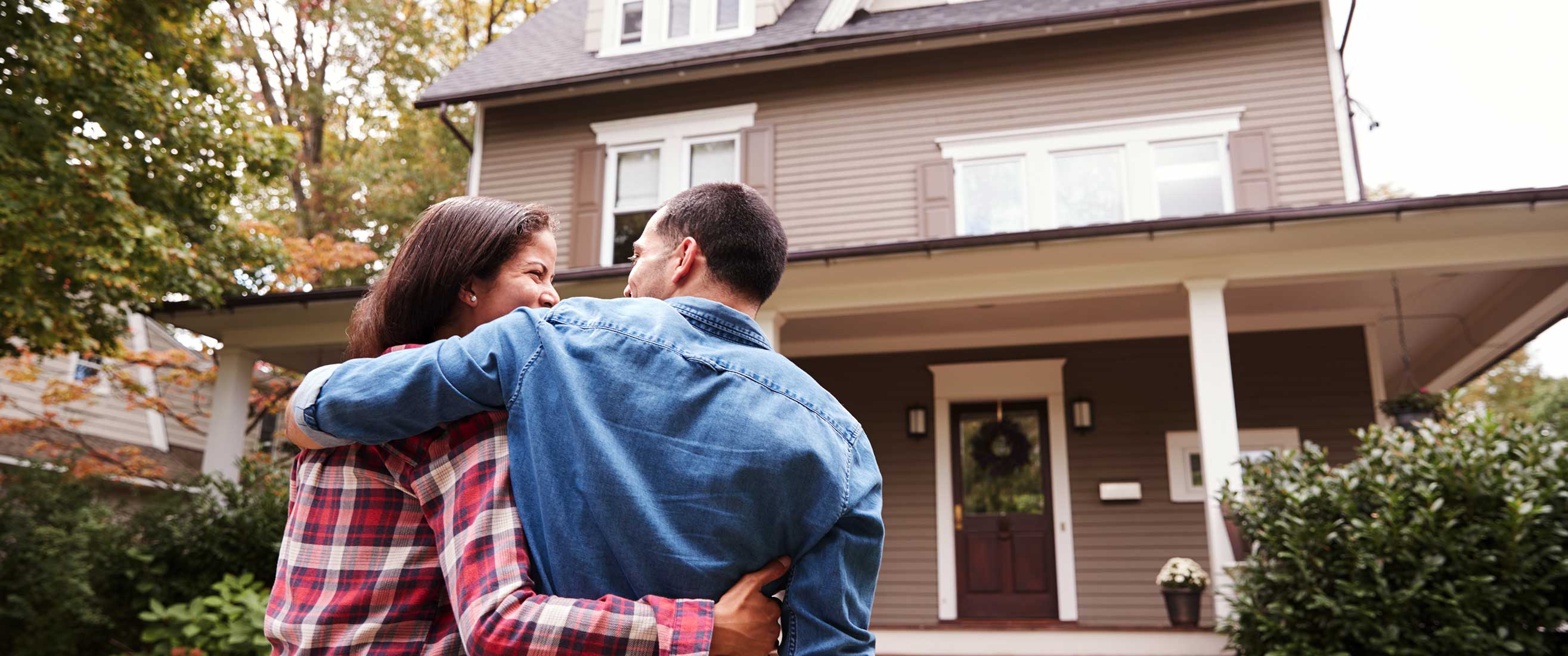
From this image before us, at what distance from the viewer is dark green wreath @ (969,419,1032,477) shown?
9.74 meters

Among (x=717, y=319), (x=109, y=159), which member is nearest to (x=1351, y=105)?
(x=717, y=319)

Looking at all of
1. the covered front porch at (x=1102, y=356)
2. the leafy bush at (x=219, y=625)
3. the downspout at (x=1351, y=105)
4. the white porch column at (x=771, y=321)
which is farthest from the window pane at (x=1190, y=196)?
the leafy bush at (x=219, y=625)

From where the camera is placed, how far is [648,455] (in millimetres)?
1332

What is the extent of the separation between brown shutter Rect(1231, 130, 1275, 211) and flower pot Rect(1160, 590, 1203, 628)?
348cm

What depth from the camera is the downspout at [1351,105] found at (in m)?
8.91

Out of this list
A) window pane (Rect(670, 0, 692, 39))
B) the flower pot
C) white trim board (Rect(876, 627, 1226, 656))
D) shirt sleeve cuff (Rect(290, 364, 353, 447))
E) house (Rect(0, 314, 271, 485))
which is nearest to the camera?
shirt sleeve cuff (Rect(290, 364, 353, 447))

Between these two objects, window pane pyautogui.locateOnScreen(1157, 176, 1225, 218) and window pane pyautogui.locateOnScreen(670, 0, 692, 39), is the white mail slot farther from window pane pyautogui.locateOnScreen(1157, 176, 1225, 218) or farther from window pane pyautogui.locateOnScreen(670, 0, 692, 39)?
window pane pyautogui.locateOnScreen(670, 0, 692, 39)

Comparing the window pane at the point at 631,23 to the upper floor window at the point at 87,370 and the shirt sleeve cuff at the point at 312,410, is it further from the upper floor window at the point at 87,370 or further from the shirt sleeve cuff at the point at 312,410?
the shirt sleeve cuff at the point at 312,410

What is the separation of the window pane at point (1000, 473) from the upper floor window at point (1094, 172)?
1.88m

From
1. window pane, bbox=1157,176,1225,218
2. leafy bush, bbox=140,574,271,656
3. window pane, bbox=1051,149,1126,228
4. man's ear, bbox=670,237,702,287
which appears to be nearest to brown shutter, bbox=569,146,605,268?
leafy bush, bbox=140,574,271,656

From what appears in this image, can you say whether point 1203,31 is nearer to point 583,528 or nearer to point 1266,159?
point 1266,159

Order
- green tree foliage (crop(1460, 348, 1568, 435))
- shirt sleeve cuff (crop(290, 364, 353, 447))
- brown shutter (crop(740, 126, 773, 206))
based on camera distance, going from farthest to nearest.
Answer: green tree foliage (crop(1460, 348, 1568, 435))
brown shutter (crop(740, 126, 773, 206))
shirt sleeve cuff (crop(290, 364, 353, 447))

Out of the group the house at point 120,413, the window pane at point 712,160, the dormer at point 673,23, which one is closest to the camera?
the window pane at point 712,160

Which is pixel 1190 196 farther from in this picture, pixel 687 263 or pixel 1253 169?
pixel 687 263
